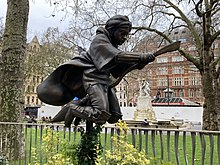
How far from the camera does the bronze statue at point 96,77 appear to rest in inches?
113

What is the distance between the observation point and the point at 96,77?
3.02 metres

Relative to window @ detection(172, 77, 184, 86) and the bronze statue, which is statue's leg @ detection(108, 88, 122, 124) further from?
window @ detection(172, 77, 184, 86)

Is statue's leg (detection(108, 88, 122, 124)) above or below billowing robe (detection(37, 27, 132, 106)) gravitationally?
below

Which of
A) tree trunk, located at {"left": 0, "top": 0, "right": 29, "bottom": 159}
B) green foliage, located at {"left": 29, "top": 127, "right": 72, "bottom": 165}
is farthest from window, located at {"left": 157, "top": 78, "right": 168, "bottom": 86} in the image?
green foliage, located at {"left": 29, "top": 127, "right": 72, "bottom": 165}

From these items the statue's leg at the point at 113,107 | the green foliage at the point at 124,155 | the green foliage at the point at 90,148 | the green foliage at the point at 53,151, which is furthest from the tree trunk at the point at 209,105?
the green foliage at the point at 90,148

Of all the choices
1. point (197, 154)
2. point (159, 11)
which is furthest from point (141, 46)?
point (197, 154)

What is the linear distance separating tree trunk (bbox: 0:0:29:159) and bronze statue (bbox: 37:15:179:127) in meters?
4.43

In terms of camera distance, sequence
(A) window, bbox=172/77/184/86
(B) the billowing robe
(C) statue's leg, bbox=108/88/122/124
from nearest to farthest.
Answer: (B) the billowing robe < (C) statue's leg, bbox=108/88/122/124 < (A) window, bbox=172/77/184/86

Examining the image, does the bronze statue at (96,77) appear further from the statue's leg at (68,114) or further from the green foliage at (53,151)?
the green foliage at (53,151)

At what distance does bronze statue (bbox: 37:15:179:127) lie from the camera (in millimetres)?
2881

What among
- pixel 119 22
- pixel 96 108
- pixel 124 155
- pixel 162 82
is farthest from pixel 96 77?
pixel 162 82

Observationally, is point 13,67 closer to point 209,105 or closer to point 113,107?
point 113,107

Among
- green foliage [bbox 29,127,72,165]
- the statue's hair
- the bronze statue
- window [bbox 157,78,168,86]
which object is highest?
window [bbox 157,78,168,86]

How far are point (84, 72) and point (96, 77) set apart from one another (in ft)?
0.51
